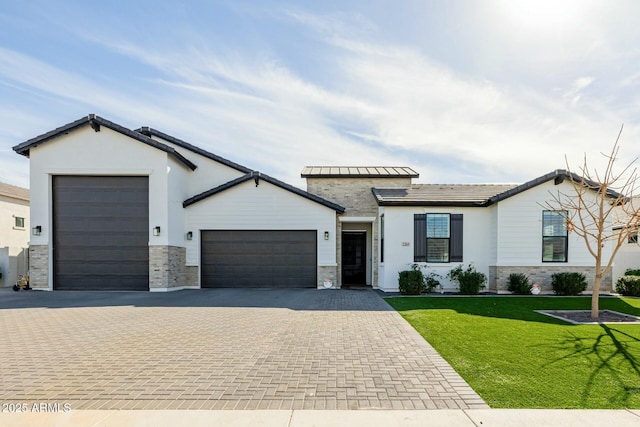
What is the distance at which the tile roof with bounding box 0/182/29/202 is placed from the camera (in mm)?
18284

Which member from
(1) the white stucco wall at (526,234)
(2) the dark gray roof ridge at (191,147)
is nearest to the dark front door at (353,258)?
(2) the dark gray roof ridge at (191,147)

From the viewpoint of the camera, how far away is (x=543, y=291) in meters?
13.8

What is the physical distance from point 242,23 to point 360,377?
946cm

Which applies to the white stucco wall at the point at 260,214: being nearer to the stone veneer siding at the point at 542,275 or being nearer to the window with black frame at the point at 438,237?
the window with black frame at the point at 438,237

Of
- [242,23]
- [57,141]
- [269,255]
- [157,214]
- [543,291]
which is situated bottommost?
[543,291]

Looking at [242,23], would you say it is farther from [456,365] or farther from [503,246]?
[503,246]

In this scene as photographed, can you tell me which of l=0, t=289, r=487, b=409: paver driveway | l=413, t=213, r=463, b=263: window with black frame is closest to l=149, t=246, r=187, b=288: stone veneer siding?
l=0, t=289, r=487, b=409: paver driveway

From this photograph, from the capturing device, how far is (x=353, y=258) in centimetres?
1720

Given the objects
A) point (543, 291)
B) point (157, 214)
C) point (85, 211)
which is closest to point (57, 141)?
point (85, 211)

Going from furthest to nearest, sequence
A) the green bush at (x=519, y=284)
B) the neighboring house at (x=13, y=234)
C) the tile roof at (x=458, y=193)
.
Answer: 1. the neighboring house at (x=13, y=234)
2. the tile roof at (x=458, y=193)
3. the green bush at (x=519, y=284)

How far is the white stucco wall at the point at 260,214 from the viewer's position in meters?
15.5

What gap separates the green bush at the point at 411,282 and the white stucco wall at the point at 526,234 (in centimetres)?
328

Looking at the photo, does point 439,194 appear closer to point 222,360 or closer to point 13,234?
point 222,360
